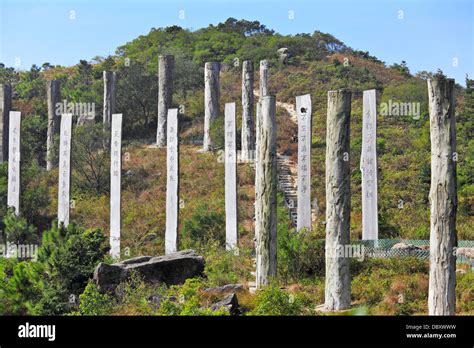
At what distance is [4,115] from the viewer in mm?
27547

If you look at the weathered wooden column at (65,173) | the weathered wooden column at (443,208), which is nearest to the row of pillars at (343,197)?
the weathered wooden column at (443,208)

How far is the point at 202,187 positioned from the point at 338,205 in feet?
50.0

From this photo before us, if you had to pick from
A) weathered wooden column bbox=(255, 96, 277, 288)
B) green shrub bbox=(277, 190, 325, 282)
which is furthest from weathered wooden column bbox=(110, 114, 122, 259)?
weathered wooden column bbox=(255, 96, 277, 288)

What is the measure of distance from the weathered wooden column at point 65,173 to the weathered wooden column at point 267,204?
6332 millimetres

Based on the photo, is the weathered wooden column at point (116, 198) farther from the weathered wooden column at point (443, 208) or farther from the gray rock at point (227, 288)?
the weathered wooden column at point (443, 208)

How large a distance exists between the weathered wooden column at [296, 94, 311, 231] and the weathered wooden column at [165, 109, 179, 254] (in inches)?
111

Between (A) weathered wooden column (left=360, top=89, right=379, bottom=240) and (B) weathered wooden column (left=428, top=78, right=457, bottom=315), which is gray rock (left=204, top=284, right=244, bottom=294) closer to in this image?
(A) weathered wooden column (left=360, top=89, right=379, bottom=240)

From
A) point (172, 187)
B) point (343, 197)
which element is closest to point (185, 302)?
point (343, 197)

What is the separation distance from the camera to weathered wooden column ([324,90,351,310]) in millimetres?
14070

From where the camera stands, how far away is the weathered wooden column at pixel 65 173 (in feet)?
67.6

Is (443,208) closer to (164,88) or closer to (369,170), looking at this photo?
(369,170)
